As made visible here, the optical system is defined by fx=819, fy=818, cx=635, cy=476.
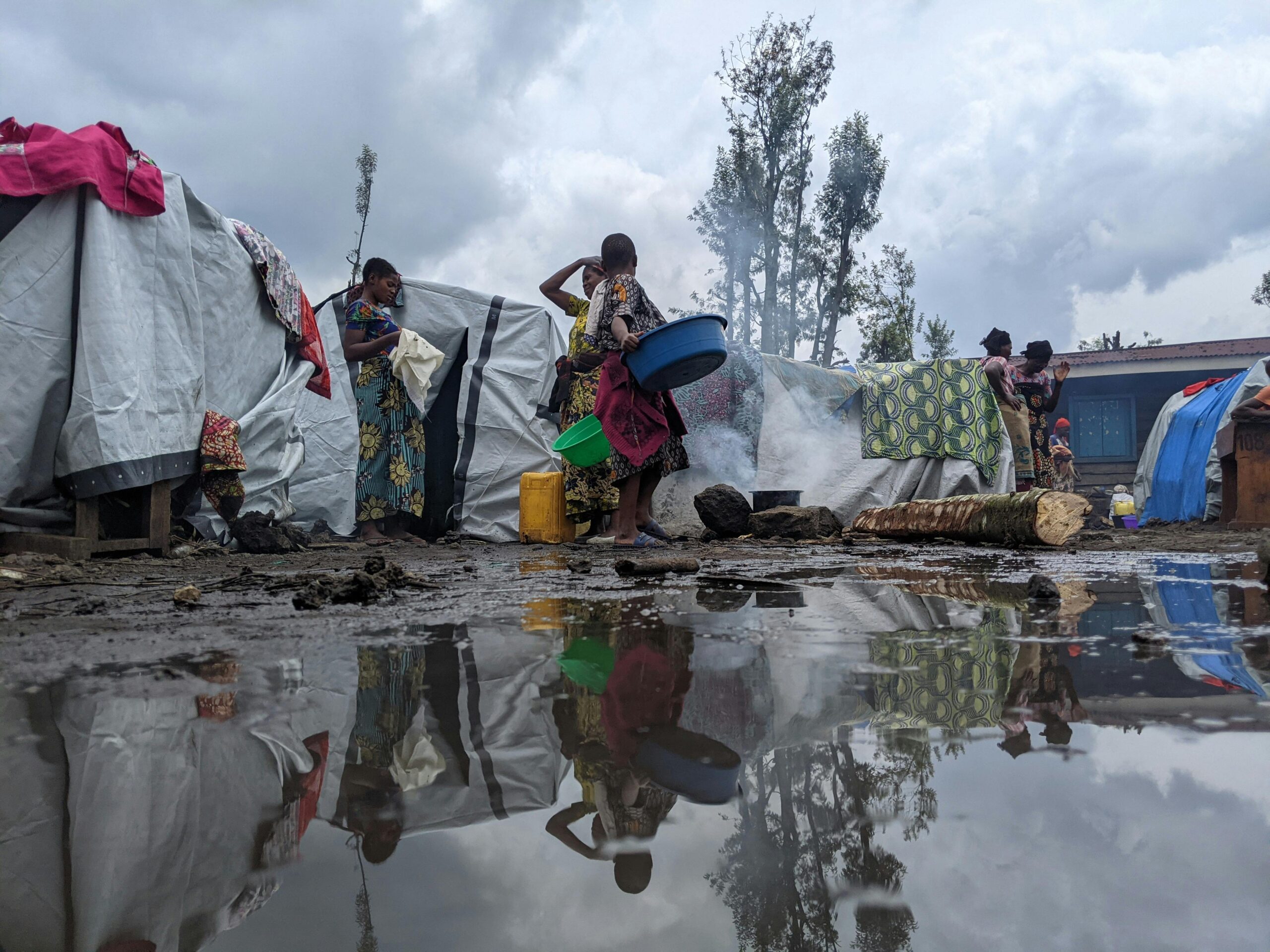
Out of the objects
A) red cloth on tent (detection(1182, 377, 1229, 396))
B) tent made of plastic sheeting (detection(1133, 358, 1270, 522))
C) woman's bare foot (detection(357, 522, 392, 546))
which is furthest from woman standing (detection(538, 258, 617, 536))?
red cloth on tent (detection(1182, 377, 1229, 396))

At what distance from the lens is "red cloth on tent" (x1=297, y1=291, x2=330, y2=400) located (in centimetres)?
514

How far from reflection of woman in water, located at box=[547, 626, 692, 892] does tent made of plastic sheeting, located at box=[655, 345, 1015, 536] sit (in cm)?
677

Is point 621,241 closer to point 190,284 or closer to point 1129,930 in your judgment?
point 190,284

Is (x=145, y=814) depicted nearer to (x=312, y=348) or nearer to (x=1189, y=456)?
(x=312, y=348)

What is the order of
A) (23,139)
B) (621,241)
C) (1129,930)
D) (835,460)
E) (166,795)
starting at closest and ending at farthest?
(1129,930)
(166,795)
(23,139)
(621,241)
(835,460)

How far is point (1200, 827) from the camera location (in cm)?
60

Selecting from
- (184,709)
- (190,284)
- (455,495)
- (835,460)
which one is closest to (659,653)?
(184,709)

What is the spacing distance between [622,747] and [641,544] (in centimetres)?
403

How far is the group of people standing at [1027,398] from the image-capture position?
7.69 metres

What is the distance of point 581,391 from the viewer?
17.9 ft

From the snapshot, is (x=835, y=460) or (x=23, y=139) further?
(x=835, y=460)

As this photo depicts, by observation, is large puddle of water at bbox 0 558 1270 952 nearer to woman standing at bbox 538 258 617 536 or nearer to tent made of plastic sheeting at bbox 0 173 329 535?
tent made of plastic sheeting at bbox 0 173 329 535

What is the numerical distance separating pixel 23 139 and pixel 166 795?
4.07 meters

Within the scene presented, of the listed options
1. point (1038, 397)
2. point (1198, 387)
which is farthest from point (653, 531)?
point (1198, 387)
